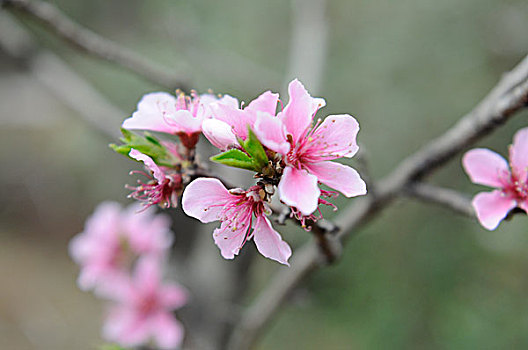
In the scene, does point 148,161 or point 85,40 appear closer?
point 148,161

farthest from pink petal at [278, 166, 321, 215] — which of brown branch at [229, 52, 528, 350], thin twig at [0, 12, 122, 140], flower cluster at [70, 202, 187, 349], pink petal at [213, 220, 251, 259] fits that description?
thin twig at [0, 12, 122, 140]

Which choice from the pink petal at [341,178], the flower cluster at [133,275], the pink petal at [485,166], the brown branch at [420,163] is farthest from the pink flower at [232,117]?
the flower cluster at [133,275]

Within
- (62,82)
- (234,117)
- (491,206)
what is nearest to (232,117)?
(234,117)

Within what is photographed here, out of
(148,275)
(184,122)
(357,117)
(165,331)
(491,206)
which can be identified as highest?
Result: (357,117)

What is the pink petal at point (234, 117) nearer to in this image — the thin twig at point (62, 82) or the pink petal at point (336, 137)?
the pink petal at point (336, 137)

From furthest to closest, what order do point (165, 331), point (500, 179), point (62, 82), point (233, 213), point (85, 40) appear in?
point (62, 82) → point (165, 331) → point (85, 40) → point (500, 179) → point (233, 213)

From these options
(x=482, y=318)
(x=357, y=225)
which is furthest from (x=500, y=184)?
(x=482, y=318)

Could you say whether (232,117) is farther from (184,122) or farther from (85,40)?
(85,40)
